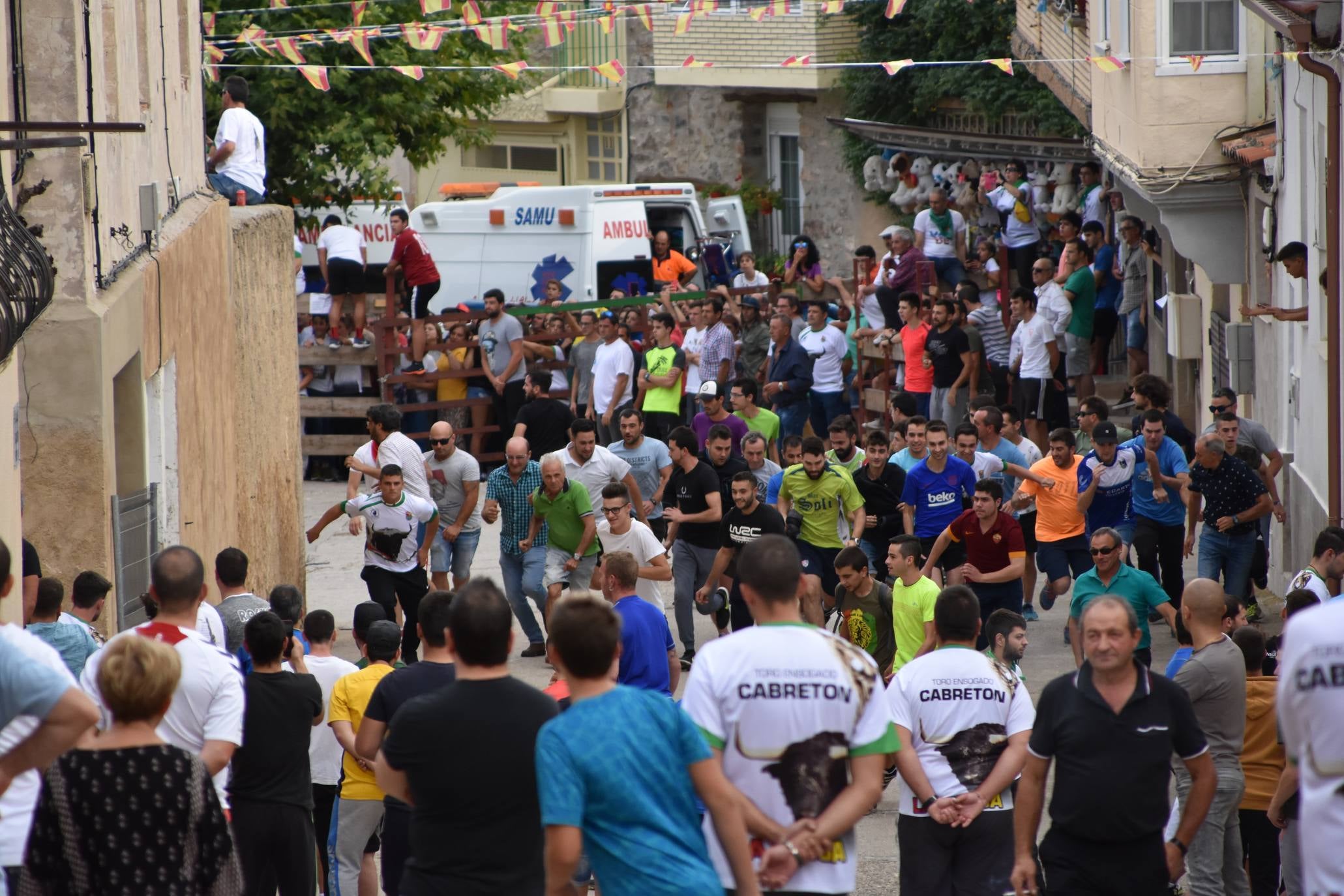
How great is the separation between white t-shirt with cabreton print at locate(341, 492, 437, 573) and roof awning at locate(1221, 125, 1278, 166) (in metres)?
6.95

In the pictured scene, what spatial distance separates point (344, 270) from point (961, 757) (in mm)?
17268

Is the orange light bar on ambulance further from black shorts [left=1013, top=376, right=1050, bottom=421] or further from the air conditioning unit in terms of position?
the air conditioning unit

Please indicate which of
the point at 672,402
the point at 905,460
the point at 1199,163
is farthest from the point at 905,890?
the point at 672,402

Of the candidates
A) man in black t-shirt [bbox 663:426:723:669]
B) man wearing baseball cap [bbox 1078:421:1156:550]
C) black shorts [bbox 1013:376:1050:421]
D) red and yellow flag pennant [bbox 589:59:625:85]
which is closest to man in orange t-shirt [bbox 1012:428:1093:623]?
man wearing baseball cap [bbox 1078:421:1156:550]

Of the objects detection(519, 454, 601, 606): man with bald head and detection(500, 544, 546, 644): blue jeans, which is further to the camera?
detection(500, 544, 546, 644): blue jeans

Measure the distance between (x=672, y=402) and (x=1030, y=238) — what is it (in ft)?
20.0

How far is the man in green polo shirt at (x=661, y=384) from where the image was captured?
1856 centimetres

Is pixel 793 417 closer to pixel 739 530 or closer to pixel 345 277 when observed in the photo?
pixel 345 277

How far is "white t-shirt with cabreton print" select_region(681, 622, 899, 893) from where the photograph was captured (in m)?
4.84

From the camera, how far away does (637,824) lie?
4.59 meters

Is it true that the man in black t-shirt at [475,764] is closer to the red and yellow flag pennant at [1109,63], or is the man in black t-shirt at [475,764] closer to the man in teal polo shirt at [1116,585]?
the man in teal polo shirt at [1116,585]

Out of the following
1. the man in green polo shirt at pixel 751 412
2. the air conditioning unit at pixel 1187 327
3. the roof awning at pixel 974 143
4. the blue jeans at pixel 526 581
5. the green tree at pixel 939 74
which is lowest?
the blue jeans at pixel 526 581

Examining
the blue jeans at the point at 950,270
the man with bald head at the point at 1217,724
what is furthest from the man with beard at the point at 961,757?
the blue jeans at the point at 950,270

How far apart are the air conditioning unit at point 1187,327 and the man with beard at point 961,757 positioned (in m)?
11.4
